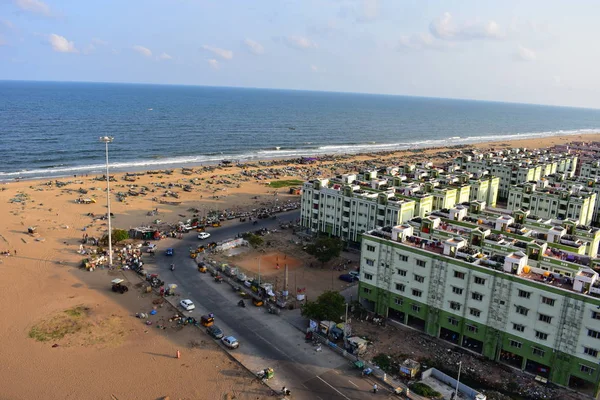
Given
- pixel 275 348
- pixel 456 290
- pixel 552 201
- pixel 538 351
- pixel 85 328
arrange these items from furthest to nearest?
pixel 552 201 < pixel 85 328 < pixel 456 290 < pixel 275 348 < pixel 538 351

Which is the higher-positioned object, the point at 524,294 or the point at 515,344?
the point at 524,294

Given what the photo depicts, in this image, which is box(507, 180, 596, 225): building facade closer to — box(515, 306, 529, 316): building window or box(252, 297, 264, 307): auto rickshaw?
box(515, 306, 529, 316): building window

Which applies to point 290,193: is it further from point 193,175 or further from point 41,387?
point 41,387

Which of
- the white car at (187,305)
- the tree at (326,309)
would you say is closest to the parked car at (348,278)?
the tree at (326,309)

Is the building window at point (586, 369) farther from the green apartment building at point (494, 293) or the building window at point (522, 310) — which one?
the building window at point (522, 310)

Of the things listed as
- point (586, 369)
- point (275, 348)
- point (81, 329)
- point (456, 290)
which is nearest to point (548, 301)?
point (586, 369)

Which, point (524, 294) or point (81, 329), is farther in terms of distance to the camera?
point (81, 329)

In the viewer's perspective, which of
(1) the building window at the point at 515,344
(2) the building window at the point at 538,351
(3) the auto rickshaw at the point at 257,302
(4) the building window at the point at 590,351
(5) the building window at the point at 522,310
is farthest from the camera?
(3) the auto rickshaw at the point at 257,302

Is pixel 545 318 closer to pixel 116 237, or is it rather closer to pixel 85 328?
pixel 85 328
